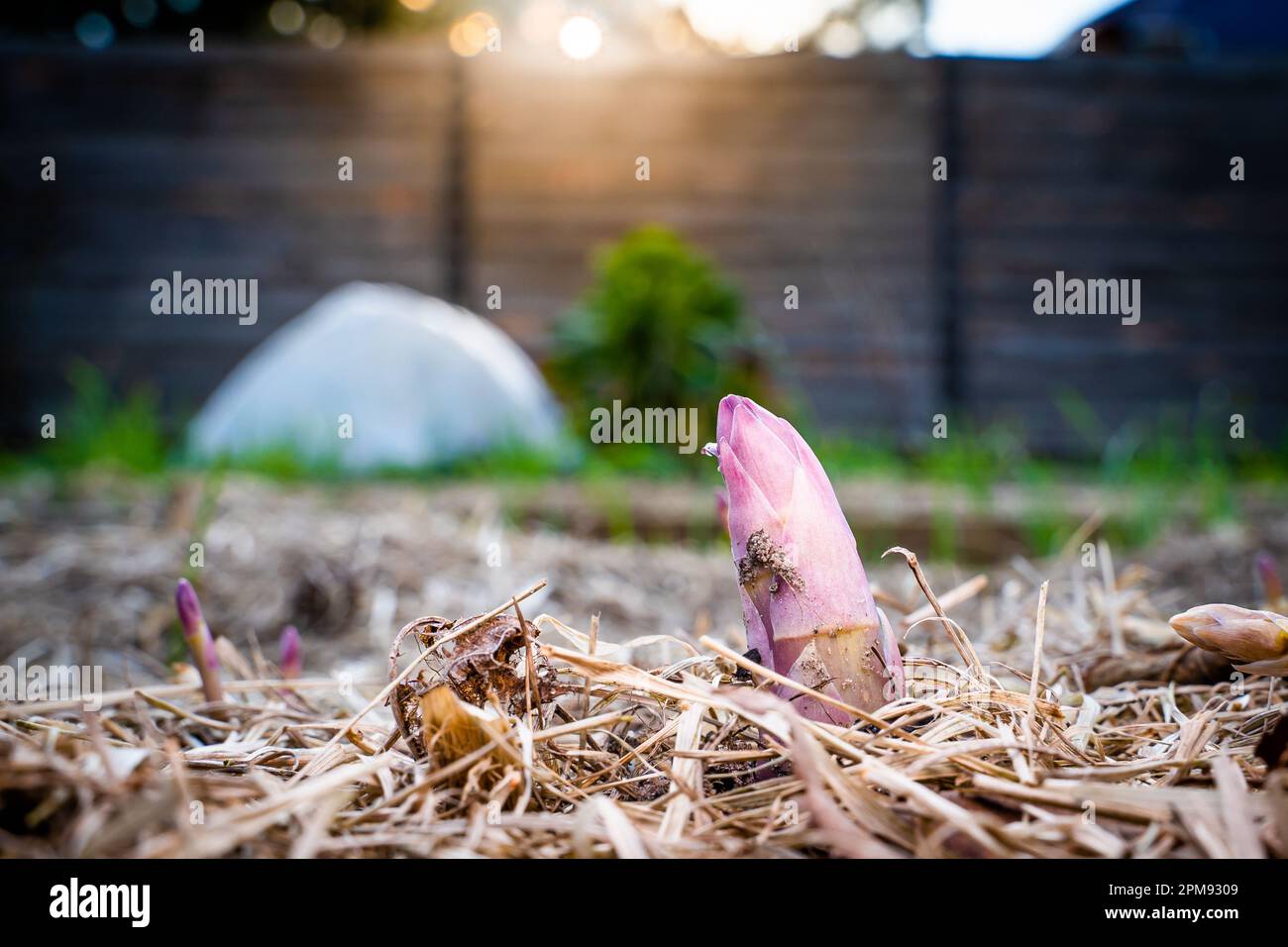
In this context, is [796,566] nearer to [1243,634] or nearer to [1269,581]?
[1243,634]

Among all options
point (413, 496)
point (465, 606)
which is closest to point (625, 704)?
point (465, 606)

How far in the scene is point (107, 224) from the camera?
5.33 meters

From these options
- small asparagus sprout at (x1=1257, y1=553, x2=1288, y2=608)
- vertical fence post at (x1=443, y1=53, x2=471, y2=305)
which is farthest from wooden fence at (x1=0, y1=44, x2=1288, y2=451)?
small asparagus sprout at (x1=1257, y1=553, x2=1288, y2=608)

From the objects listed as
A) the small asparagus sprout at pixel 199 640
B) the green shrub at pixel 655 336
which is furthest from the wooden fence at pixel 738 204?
the small asparagus sprout at pixel 199 640

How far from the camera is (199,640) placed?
0.94 m

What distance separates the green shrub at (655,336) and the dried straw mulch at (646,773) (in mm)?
3398

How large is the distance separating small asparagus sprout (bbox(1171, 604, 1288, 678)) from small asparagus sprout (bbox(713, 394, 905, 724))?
0.25 metres

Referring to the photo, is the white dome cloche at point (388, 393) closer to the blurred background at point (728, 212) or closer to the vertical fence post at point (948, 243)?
the blurred background at point (728, 212)

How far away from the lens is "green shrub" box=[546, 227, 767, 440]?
429 cm

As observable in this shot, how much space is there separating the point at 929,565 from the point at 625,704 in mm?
1969

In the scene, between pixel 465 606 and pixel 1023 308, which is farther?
pixel 1023 308
